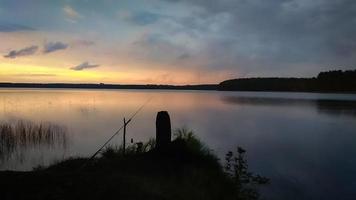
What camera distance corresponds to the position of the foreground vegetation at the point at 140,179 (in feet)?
25.4

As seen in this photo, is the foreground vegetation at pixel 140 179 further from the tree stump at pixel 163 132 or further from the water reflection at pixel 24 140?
the water reflection at pixel 24 140

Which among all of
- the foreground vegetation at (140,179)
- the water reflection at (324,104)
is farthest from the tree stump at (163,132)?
the water reflection at (324,104)

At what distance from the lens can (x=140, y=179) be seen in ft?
30.0

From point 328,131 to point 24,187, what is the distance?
2959cm

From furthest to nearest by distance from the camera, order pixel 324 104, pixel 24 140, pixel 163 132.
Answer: pixel 324 104
pixel 24 140
pixel 163 132

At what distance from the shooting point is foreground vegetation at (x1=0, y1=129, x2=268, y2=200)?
304 inches

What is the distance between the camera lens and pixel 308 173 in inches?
642

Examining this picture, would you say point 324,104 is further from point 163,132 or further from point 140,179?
point 140,179

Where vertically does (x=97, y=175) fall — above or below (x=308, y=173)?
above

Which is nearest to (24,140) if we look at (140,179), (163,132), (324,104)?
(163,132)

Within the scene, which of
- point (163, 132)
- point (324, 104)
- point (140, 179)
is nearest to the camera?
point (140, 179)

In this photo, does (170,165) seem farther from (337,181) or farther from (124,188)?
(337,181)

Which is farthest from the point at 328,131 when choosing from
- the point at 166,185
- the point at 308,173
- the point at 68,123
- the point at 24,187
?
the point at 24,187

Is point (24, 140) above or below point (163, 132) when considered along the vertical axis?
below
